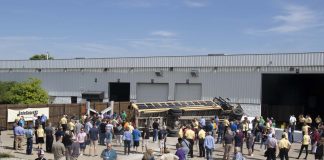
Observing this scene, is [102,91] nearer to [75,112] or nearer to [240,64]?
[75,112]

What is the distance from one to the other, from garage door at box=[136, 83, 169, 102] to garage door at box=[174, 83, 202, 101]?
1315 millimetres

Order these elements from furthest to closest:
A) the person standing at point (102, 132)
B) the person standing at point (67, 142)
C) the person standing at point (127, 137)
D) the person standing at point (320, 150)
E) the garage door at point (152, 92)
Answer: the garage door at point (152, 92)
the person standing at point (102, 132)
the person standing at point (127, 137)
the person standing at point (320, 150)
the person standing at point (67, 142)

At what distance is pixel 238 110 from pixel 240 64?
23.8ft

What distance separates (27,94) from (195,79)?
15923 millimetres

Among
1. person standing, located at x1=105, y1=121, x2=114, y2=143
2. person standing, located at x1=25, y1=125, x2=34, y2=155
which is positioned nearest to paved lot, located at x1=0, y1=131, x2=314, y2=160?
person standing, located at x1=25, y1=125, x2=34, y2=155

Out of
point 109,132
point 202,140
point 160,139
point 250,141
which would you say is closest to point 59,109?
point 109,132

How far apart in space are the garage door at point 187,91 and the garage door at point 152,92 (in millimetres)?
1315

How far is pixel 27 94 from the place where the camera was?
140 ft

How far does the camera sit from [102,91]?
49250mm

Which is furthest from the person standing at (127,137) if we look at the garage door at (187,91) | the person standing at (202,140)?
the garage door at (187,91)

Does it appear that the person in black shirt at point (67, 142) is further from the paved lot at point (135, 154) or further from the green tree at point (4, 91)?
the green tree at point (4, 91)

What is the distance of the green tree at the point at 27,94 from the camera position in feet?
140

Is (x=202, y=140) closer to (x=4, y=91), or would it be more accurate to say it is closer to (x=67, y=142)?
(x=67, y=142)

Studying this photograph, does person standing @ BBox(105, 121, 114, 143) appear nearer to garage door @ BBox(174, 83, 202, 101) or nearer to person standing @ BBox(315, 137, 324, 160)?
person standing @ BBox(315, 137, 324, 160)
